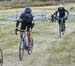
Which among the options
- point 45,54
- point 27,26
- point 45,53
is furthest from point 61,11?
point 27,26

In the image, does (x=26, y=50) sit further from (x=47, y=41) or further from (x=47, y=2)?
(x=47, y=2)

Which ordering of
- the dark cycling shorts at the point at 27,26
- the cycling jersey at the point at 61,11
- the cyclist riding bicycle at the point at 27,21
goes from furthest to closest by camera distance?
the cycling jersey at the point at 61,11 → the dark cycling shorts at the point at 27,26 → the cyclist riding bicycle at the point at 27,21

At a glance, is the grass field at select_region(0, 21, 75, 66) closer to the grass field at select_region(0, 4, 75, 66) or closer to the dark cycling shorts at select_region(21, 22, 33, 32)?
the grass field at select_region(0, 4, 75, 66)

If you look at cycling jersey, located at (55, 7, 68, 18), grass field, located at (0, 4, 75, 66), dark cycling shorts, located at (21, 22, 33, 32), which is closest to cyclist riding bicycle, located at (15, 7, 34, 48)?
dark cycling shorts, located at (21, 22, 33, 32)

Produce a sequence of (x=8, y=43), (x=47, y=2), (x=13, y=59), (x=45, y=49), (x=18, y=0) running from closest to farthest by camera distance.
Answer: (x=13, y=59)
(x=45, y=49)
(x=8, y=43)
(x=47, y=2)
(x=18, y=0)

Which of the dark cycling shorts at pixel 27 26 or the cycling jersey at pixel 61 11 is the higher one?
the dark cycling shorts at pixel 27 26

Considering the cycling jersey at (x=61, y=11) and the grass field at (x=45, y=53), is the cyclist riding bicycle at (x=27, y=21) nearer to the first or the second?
the grass field at (x=45, y=53)

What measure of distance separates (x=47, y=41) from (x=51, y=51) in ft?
11.9

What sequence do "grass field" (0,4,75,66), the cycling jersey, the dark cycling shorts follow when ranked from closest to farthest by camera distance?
"grass field" (0,4,75,66)
the dark cycling shorts
the cycling jersey

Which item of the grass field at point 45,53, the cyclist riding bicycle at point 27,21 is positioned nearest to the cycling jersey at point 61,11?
the grass field at point 45,53

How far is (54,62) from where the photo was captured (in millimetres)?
13352

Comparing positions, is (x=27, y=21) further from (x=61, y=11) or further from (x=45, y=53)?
(x=61, y=11)

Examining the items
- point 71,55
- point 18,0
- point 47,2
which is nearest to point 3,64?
point 71,55

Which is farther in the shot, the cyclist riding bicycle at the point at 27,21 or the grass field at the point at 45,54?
the cyclist riding bicycle at the point at 27,21
